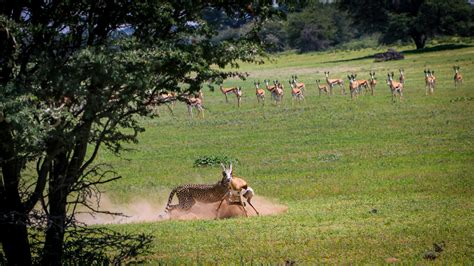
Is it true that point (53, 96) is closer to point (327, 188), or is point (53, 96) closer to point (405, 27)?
point (327, 188)

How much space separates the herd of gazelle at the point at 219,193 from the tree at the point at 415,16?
2405 inches

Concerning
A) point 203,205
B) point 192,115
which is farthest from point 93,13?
point 192,115

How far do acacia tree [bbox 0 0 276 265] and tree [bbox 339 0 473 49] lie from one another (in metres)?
66.7

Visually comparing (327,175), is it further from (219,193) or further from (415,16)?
(415,16)

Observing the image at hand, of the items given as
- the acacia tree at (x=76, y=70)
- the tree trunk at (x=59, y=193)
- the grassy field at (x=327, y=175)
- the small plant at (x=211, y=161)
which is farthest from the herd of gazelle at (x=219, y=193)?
the small plant at (x=211, y=161)

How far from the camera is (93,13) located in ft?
34.5

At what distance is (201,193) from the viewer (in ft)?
54.7

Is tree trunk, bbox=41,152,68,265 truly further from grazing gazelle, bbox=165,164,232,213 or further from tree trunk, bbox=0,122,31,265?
grazing gazelle, bbox=165,164,232,213

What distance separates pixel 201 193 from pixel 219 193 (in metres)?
0.42

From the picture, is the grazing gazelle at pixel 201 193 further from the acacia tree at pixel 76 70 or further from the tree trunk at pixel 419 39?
the tree trunk at pixel 419 39

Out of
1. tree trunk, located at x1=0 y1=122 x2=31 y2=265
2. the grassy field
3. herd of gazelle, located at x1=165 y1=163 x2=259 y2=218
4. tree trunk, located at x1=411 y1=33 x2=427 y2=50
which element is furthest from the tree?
tree trunk, located at x1=0 y1=122 x2=31 y2=265

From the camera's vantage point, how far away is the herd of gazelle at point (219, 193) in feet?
53.7

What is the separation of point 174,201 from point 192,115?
74.2 feet

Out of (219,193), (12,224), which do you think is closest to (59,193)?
(12,224)
